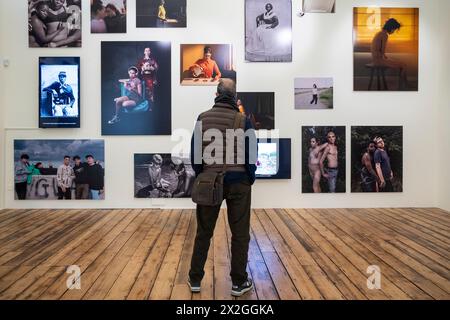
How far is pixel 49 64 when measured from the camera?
25.7 ft

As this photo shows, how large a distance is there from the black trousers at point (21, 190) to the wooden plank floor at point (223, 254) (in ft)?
1.45

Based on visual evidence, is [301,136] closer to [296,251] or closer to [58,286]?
[296,251]

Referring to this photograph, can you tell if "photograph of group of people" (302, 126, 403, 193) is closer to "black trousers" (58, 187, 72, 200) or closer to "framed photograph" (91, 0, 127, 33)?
"framed photograph" (91, 0, 127, 33)

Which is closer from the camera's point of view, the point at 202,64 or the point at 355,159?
the point at 202,64

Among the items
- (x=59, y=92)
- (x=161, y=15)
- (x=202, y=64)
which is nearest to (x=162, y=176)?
(x=202, y=64)

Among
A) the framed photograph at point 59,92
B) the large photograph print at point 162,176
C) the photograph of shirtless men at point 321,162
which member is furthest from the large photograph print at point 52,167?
the photograph of shirtless men at point 321,162

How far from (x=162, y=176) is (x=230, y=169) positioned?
462 centimetres

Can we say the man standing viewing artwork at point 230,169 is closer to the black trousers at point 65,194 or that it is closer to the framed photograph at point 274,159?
the framed photograph at point 274,159

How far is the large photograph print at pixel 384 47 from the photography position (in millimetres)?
8047

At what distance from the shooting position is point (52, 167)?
7.89m

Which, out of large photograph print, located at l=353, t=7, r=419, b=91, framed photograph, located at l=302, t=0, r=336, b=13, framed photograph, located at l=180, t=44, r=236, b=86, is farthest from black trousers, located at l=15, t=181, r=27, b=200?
large photograph print, located at l=353, t=7, r=419, b=91

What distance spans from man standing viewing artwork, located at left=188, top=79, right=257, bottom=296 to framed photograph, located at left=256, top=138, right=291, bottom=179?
14.6 feet

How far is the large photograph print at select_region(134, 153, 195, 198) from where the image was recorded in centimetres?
791

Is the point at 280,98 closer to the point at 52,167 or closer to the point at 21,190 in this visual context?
the point at 52,167
